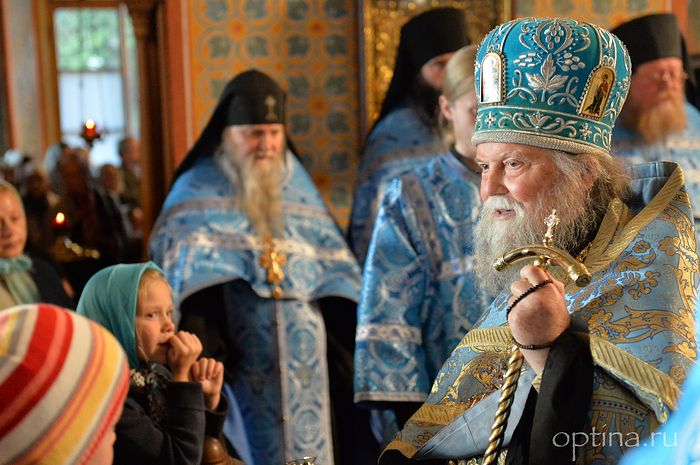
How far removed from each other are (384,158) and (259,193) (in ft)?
2.50

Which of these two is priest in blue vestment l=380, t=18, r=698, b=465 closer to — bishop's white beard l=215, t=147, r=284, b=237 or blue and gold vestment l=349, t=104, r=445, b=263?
bishop's white beard l=215, t=147, r=284, b=237

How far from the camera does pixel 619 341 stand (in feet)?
8.39

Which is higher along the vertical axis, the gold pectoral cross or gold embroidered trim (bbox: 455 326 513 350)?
gold embroidered trim (bbox: 455 326 513 350)

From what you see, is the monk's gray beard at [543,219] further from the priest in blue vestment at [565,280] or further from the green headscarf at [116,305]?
the green headscarf at [116,305]

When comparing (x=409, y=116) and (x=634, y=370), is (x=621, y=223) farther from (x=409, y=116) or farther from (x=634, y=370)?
(x=409, y=116)

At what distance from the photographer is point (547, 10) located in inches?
268

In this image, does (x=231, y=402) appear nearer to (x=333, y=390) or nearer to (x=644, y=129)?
(x=333, y=390)

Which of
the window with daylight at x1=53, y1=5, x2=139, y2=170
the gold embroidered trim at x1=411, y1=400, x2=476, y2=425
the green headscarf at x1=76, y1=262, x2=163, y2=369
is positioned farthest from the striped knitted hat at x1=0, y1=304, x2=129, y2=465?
the window with daylight at x1=53, y1=5, x2=139, y2=170

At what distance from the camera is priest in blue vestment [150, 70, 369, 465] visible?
5359mm

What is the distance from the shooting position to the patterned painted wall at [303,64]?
650 cm

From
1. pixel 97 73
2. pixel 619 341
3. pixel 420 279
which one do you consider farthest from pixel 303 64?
pixel 97 73

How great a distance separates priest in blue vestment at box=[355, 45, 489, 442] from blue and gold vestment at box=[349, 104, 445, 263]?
128 cm

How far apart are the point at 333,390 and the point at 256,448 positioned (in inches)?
18.4

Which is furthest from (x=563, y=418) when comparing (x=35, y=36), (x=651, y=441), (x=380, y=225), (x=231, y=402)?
(x=35, y=36)
